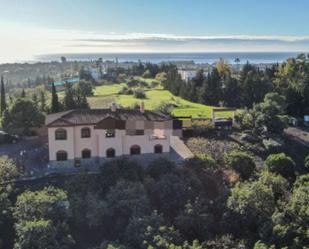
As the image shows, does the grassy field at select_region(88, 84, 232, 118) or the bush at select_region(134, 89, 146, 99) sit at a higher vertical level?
the bush at select_region(134, 89, 146, 99)

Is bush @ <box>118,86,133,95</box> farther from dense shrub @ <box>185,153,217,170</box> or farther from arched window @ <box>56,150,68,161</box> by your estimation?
dense shrub @ <box>185,153,217,170</box>

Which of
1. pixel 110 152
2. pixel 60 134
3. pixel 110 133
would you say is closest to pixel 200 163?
pixel 110 152

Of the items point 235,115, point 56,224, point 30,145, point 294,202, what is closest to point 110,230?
point 56,224

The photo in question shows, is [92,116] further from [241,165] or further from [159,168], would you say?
[241,165]

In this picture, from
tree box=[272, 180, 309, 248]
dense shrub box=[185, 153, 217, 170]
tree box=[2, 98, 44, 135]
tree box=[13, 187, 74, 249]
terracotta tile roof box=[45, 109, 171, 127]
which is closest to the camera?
tree box=[13, 187, 74, 249]

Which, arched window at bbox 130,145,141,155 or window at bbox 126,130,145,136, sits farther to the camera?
arched window at bbox 130,145,141,155

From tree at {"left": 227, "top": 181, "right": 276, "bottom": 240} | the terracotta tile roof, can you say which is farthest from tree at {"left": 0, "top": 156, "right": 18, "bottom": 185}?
tree at {"left": 227, "top": 181, "right": 276, "bottom": 240}
